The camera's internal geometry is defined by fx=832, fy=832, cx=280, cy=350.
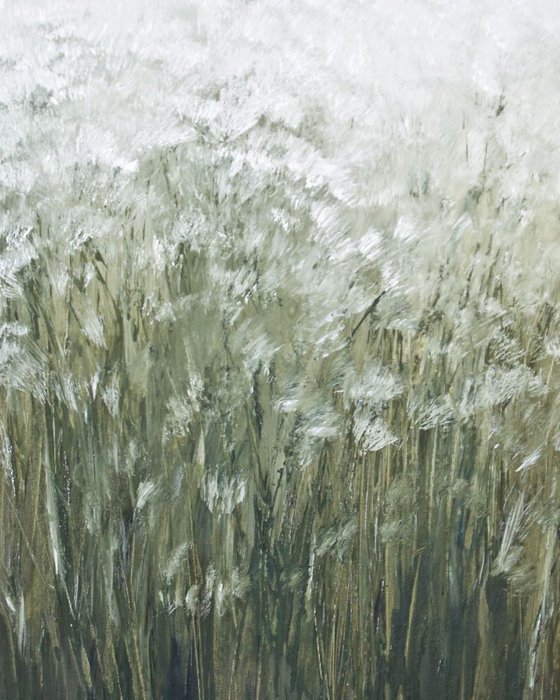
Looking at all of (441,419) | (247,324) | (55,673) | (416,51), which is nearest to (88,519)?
(55,673)

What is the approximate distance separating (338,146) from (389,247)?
147 millimetres

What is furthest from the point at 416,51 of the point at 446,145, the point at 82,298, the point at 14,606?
the point at 14,606

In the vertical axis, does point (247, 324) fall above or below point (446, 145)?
below

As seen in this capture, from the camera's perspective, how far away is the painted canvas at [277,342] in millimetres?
1070

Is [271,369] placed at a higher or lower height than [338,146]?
lower

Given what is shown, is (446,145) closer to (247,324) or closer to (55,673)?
(247,324)

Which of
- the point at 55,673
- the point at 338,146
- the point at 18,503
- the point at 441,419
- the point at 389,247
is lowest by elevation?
the point at 55,673

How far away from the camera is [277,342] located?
1.07 m

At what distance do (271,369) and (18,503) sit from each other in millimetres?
396

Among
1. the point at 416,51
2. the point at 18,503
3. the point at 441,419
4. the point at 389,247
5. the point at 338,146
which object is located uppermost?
the point at 416,51

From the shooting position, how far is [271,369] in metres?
1.07

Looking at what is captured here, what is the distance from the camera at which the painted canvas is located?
3.51ft

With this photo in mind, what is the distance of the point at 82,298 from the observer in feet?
3.56

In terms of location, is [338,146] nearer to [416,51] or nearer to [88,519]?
[416,51]
